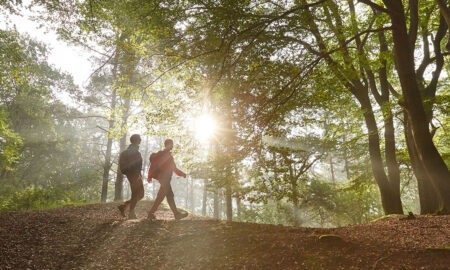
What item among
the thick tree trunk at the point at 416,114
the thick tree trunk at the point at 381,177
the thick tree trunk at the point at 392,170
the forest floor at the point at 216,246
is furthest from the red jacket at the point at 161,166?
the thick tree trunk at the point at 392,170

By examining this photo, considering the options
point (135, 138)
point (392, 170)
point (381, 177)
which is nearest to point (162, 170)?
point (135, 138)

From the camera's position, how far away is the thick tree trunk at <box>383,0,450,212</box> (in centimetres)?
633

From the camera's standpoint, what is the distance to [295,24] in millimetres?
7051

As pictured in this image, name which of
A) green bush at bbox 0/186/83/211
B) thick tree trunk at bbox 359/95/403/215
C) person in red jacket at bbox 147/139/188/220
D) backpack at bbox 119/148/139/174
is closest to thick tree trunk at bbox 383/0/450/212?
thick tree trunk at bbox 359/95/403/215

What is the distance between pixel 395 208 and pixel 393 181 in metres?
0.92

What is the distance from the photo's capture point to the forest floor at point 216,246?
3912mm

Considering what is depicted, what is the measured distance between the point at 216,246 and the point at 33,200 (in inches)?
554

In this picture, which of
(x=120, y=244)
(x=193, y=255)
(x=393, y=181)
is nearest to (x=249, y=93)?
(x=193, y=255)

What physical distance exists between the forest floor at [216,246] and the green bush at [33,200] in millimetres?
9322

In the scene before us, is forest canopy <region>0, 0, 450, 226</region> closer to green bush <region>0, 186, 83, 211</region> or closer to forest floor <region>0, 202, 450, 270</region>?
green bush <region>0, 186, 83, 211</region>

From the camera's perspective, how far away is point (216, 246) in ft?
16.0

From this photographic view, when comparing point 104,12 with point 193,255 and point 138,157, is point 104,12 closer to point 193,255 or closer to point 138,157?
point 138,157

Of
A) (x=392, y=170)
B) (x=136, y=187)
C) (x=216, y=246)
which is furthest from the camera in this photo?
(x=392, y=170)

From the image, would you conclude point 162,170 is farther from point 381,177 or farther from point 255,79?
point 381,177
